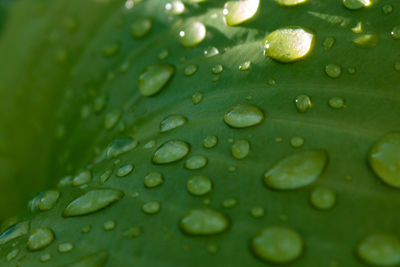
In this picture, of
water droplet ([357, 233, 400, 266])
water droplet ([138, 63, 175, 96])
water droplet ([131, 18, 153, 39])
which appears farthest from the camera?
water droplet ([131, 18, 153, 39])

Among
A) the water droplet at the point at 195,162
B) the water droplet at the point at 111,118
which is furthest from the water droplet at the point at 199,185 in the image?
the water droplet at the point at 111,118

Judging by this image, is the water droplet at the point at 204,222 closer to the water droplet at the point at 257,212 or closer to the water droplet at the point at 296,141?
the water droplet at the point at 257,212

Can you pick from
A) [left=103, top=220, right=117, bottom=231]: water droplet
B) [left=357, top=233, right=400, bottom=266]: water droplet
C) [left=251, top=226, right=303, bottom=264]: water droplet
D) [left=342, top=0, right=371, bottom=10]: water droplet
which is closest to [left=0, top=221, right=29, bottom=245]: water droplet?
[left=103, top=220, right=117, bottom=231]: water droplet

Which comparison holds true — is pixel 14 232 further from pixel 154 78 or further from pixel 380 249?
pixel 380 249

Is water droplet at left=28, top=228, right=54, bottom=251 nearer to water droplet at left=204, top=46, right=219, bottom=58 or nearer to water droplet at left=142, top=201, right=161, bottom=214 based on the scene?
water droplet at left=142, top=201, right=161, bottom=214

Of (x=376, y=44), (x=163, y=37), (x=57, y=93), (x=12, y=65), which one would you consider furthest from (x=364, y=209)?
(x=12, y=65)

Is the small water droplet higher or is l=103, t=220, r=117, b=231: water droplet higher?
the small water droplet

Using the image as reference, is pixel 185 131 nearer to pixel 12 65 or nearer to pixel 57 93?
pixel 57 93
